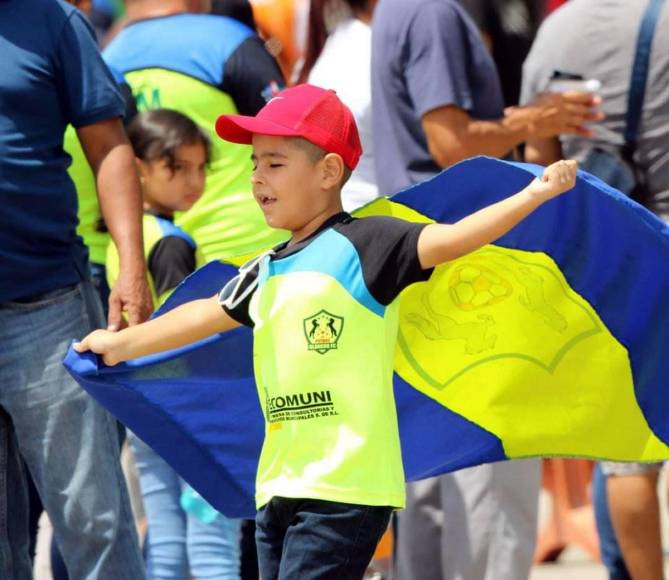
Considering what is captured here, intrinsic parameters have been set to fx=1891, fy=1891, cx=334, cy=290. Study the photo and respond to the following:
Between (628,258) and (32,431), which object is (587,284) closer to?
(628,258)

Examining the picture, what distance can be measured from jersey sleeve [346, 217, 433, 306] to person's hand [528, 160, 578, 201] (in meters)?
0.33

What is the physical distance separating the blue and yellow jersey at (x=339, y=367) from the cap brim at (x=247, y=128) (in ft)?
0.88

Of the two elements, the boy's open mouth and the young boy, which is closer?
the young boy

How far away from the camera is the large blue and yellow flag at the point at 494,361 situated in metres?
4.93

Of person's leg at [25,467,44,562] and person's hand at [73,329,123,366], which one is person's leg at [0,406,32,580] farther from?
person's leg at [25,467,44,562]

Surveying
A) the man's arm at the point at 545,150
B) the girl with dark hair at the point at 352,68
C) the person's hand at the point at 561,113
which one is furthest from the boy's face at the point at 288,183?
the man's arm at the point at 545,150

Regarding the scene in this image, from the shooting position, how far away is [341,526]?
4398mm

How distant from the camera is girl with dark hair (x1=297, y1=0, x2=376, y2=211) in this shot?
6.56m

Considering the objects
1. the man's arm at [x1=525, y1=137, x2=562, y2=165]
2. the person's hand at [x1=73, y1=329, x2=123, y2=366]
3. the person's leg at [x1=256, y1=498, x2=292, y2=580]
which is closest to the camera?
the person's leg at [x1=256, y1=498, x2=292, y2=580]

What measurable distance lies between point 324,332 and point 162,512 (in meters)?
2.14

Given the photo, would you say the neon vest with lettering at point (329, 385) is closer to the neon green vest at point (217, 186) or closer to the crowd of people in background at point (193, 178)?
the crowd of people in background at point (193, 178)

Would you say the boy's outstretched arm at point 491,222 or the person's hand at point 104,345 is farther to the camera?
the person's hand at point 104,345

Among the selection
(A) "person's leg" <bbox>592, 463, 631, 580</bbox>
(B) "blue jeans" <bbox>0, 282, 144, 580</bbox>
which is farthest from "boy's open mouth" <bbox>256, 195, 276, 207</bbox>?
(A) "person's leg" <bbox>592, 463, 631, 580</bbox>

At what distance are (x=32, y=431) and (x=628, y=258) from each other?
1.67 m
